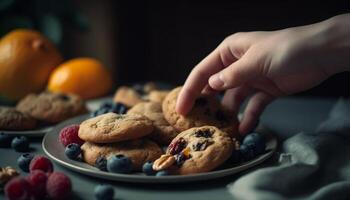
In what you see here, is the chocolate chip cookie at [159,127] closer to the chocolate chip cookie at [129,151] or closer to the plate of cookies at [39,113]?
the chocolate chip cookie at [129,151]

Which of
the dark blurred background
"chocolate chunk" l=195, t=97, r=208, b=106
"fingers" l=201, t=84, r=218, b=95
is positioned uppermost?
"fingers" l=201, t=84, r=218, b=95

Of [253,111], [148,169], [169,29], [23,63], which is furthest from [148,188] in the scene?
[169,29]

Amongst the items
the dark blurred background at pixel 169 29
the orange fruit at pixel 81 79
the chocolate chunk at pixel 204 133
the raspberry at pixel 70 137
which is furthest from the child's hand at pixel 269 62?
the dark blurred background at pixel 169 29

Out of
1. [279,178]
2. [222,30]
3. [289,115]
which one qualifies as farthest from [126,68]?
[279,178]

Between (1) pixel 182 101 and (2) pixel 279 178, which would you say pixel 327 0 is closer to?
(1) pixel 182 101

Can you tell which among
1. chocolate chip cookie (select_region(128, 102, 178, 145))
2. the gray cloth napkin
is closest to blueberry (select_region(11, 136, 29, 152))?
chocolate chip cookie (select_region(128, 102, 178, 145))

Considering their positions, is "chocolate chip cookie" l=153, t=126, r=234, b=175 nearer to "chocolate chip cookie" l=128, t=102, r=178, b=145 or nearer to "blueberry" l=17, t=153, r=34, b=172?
"chocolate chip cookie" l=128, t=102, r=178, b=145
